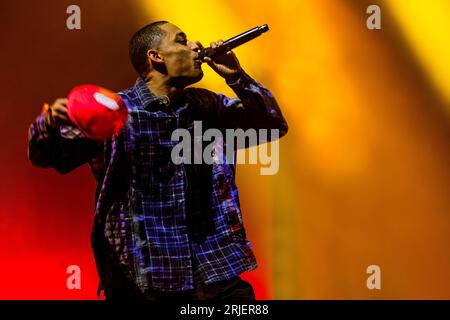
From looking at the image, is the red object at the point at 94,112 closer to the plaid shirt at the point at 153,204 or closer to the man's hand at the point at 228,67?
the plaid shirt at the point at 153,204

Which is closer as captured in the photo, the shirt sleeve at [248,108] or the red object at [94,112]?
the red object at [94,112]

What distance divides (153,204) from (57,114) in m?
0.46

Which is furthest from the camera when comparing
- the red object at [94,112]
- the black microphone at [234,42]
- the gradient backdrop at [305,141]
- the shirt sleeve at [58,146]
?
the gradient backdrop at [305,141]

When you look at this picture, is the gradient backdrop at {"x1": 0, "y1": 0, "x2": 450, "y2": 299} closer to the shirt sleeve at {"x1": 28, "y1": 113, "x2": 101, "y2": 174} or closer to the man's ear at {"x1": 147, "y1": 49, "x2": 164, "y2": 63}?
the man's ear at {"x1": 147, "y1": 49, "x2": 164, "y2": 63}

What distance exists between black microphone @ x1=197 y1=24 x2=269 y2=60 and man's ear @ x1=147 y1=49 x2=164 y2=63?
0.15m

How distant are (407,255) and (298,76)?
2.98 ft

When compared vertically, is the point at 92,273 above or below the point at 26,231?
below

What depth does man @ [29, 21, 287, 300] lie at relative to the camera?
2305 millimetres

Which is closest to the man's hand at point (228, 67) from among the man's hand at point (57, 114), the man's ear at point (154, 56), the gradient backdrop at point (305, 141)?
the man's ear at point (154, 56)

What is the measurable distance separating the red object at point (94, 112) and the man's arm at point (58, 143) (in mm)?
46

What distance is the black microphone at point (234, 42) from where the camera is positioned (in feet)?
8.20

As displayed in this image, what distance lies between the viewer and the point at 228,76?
101 inches
